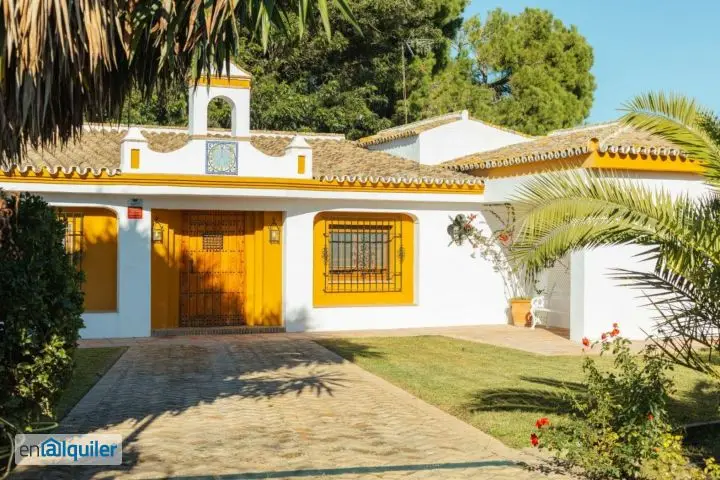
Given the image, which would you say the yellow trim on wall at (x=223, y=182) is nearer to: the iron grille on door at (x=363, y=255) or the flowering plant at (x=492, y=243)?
the flowering plant at (x=492, y=243)

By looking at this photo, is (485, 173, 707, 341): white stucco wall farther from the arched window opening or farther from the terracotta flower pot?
the arched window opening

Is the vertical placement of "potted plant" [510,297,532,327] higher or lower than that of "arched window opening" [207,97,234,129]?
lower

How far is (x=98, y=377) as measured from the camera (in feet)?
35.6

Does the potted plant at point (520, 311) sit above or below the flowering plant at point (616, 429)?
above

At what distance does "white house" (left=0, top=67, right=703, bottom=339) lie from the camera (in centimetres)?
A: 1504

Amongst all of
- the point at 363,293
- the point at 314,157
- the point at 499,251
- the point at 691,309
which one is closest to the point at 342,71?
the point at 314,157

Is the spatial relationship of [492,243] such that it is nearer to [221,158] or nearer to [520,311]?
[520,311]

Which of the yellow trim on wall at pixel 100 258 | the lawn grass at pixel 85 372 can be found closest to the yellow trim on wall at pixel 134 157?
the yellow trim on wall at pixel 100 258

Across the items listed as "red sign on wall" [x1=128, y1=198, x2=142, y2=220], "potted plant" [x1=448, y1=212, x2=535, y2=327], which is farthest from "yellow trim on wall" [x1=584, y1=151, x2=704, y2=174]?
"red sign on wall" [x1=128, y1=198, x2=142, y2=220]

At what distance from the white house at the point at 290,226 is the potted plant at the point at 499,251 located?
168 mm

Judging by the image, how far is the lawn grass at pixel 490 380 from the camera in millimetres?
8758

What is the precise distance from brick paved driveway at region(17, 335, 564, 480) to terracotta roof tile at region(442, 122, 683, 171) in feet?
19.3

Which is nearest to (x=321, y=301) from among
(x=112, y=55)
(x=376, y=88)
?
(x=112, y=55)

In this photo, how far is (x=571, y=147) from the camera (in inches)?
581
